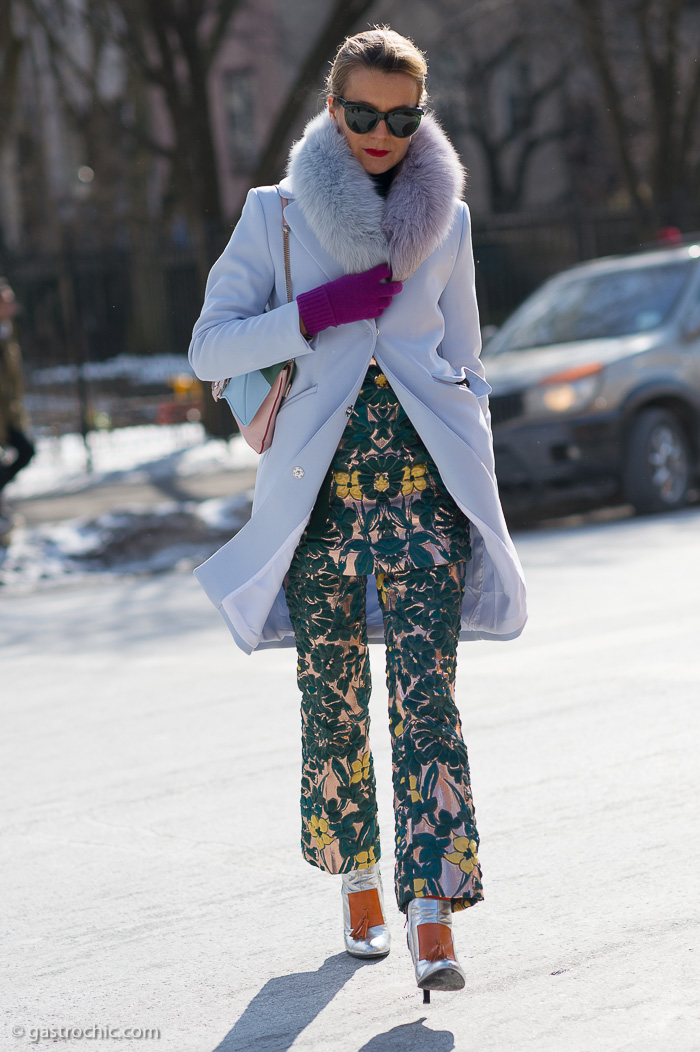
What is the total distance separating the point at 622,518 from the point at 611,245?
26.7ft

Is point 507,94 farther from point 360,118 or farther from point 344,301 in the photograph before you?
point 344,301

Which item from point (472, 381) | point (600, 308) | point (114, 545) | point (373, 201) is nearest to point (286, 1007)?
point (472, 381)

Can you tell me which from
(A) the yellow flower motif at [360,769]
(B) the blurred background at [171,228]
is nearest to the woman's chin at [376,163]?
(A) the yellow flower motif at [360,769]

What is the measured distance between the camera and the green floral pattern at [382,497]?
10.4 feet

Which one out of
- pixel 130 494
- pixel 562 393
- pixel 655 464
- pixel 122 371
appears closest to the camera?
pixel 562 393

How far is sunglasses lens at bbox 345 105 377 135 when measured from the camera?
124 inches

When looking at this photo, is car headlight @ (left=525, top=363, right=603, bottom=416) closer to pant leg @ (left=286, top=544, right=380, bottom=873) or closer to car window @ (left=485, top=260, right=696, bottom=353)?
car window @ (left=485, top=260, right=696, bottom=353)

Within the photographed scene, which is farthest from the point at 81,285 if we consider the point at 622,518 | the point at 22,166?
the point at 22,166

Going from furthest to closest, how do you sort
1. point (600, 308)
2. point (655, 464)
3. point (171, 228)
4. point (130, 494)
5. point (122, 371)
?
point (171, 228) < point (122, 371) < point (130, 494) < point (600, 308) < point (655, 464)

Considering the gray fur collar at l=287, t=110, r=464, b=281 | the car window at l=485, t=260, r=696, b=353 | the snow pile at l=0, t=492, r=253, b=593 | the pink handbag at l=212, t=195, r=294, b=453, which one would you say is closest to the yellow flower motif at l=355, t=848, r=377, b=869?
the pink handbag at l=212, t=195, r=294, b=453

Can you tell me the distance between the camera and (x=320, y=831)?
11.1 feet

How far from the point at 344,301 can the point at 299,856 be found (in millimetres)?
1719

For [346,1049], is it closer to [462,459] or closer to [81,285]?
[462,459]

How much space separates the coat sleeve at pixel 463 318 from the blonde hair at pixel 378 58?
0.33 m
